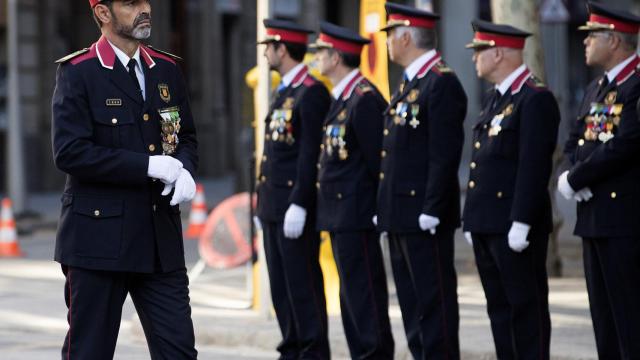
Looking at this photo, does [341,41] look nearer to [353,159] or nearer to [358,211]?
[353,159]

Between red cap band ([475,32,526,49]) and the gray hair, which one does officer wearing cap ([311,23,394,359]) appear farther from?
red cap band ([475,32,526,49])

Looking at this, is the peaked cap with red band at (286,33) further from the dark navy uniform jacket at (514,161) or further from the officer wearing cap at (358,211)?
the dark navy uniform jacket at (514,161)

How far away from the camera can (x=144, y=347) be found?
955 cm

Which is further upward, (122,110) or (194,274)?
(122,110)

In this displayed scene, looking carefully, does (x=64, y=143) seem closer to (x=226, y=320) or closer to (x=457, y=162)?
(x=457, y=162)

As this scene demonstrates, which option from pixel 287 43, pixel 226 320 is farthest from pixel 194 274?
pixel 287 43

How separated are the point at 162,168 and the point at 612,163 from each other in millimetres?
2209

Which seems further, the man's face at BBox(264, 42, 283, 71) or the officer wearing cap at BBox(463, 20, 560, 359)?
the man's face at BBox(264, 42, 283, 71)

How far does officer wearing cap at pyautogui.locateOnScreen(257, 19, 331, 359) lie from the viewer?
8.28 metres

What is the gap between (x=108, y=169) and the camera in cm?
570

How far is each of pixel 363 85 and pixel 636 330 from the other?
6.85 feet

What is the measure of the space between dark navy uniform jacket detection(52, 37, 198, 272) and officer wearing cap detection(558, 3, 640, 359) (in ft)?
6.81

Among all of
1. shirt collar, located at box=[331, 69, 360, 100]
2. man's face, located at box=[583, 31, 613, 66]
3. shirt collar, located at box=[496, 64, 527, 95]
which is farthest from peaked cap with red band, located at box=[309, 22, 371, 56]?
man's face, located at box=[583, 31, 613, 66]

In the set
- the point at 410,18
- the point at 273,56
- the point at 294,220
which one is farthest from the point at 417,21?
the point at 294,220
